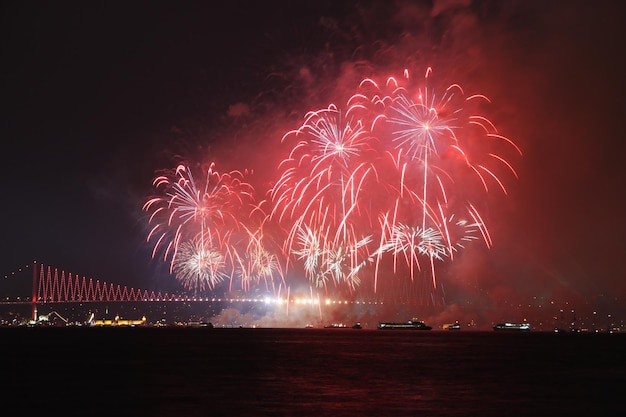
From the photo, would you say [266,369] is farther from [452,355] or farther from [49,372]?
[452,355]

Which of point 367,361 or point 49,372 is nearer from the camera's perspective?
point 49,372

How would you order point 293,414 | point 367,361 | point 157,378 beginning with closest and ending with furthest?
point 293,414 → point 157,378 → point 367,361

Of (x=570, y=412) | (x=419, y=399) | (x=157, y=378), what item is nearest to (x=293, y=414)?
(x=419, y=399)

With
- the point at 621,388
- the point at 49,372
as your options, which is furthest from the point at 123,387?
the point at 621,388

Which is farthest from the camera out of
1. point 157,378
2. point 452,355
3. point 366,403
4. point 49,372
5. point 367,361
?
point 452,355

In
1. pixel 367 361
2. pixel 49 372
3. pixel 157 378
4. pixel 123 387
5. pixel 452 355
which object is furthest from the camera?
pixel 452 355

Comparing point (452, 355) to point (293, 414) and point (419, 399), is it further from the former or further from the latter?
point (293, 414)

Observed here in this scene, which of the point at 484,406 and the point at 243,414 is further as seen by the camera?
the point at 484,406

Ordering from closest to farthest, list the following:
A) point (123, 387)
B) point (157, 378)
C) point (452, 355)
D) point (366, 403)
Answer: point (366, 403) → point (123, 387) → point (157, 378) → point (452, 355)

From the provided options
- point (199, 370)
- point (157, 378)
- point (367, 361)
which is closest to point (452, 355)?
point (367, 361)
